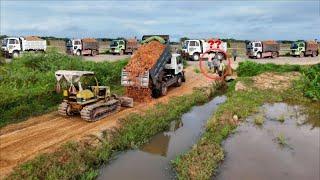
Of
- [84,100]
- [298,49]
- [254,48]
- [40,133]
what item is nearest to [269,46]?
[254,48]

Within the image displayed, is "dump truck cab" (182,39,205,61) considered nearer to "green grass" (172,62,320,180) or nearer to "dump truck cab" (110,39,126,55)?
"dump truck cab" (110,39,126,55)

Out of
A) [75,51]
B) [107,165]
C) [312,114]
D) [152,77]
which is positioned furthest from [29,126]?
[75,51]

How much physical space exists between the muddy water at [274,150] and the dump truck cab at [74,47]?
35.4m

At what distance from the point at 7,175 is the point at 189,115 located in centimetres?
1131

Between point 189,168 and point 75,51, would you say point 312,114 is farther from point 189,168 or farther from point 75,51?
point 75,51

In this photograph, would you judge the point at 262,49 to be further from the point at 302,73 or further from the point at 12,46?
the point at 12,46

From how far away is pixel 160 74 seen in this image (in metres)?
24.0

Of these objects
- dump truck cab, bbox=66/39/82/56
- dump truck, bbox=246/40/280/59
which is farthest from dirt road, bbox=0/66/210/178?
dump truck, bbox=246/40/280/59

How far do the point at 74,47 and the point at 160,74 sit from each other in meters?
29.8

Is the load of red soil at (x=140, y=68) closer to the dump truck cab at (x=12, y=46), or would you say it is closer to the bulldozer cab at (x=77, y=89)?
the bulldozer cab at (x=77, y=89)

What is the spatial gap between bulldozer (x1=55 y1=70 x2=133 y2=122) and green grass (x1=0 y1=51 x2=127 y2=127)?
182 centimetres

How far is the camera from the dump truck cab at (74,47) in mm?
51031

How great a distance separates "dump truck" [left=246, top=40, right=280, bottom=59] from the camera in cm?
5159

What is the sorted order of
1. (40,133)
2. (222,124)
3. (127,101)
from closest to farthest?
(40,133), (222,124), (127,101)
